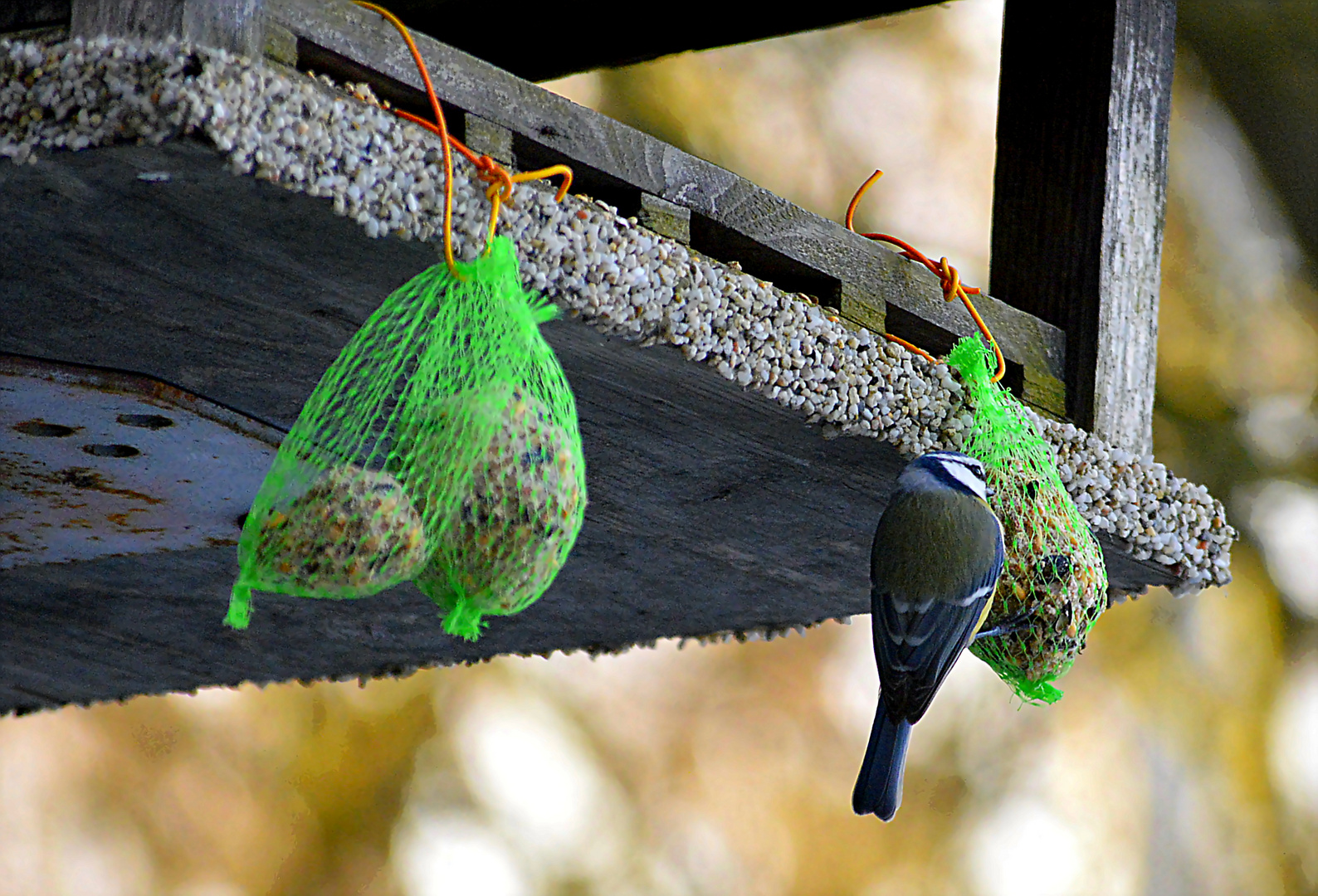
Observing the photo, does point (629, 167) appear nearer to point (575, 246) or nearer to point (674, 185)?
point (674, 185)

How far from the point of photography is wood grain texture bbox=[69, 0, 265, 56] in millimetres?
998

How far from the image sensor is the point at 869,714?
511 cm

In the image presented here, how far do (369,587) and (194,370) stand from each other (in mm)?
313

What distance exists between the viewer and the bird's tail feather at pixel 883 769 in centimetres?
160

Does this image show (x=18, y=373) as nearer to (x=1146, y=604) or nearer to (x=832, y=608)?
(x=832, y=608)

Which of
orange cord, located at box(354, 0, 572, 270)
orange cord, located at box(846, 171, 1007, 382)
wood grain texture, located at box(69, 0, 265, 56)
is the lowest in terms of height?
orange cord, located at box(846, 171, 1007, 382)

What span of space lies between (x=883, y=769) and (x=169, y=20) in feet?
3.30

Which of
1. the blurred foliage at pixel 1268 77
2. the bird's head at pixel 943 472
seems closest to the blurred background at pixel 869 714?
the blurred foliage at pixel 1268 77

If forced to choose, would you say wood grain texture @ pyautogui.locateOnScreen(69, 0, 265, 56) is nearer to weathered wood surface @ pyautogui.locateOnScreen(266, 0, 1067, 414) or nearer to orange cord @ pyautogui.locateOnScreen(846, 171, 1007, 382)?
weathered wood surface @ pyautogui.locateOnScreen(266, 0, 1067, 414)

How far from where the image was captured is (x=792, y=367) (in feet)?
4.54

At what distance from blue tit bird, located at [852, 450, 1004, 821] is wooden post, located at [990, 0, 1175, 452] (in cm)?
34

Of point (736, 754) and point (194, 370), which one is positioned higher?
point (194, 370)

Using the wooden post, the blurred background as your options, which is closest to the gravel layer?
the wooden post

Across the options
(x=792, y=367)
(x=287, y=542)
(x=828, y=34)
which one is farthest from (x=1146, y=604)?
(x=287, y=542)
